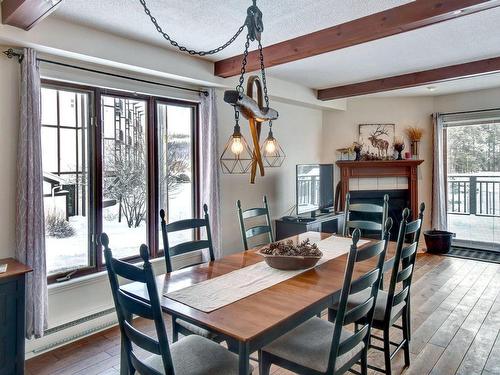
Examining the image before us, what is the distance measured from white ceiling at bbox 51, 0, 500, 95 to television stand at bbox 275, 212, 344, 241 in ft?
6.34

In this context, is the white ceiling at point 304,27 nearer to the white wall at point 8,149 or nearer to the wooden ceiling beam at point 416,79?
the wooden ceiling beam at point 416,79

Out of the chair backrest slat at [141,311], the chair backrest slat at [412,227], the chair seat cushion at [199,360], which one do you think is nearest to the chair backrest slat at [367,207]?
the chair backrest slat at [412,227]

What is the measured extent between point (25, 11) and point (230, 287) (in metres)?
2.16

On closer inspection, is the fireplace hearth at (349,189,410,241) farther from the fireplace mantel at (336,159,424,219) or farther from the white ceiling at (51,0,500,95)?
the white ceiling at (51,0,500,95)

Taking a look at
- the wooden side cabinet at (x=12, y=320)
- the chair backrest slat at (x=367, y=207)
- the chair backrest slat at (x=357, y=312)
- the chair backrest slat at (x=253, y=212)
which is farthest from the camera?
the chair backrest slat at (x=367, y=207)

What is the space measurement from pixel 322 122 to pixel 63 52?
4.40m

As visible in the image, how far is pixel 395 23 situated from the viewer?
2.67m

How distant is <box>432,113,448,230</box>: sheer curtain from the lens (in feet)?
19.8

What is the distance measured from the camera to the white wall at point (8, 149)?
2.69 m

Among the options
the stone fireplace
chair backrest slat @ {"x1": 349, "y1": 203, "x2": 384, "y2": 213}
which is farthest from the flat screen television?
chair backrest slat @ {"x1": 349, "y1": 203, "x2": 384, "y2": 213}

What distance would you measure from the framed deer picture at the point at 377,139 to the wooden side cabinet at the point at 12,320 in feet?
17.5

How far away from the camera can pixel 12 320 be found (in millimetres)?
2340

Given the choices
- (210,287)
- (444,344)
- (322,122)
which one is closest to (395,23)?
(210,287)

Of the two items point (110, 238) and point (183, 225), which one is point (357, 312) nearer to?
point (183, 225)
